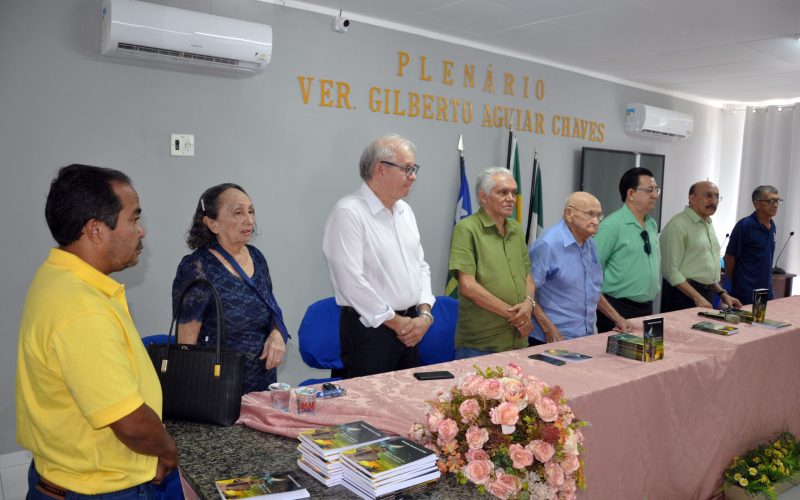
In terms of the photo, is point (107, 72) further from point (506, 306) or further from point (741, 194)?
point (741, 194)

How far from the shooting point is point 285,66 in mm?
3738

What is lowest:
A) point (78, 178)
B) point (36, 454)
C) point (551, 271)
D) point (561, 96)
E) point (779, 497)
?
point (779, 497)

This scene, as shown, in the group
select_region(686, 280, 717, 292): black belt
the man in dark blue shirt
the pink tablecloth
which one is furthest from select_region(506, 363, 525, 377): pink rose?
the man in dark blue shirt

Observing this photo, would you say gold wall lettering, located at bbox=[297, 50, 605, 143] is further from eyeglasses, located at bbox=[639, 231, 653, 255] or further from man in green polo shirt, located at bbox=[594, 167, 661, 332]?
eyeglasses, located at bbox=[639, 231, 653, 255]

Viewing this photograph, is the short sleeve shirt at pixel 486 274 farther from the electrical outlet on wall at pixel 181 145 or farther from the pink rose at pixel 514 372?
the electrical outlet on wall at pixel 181 145

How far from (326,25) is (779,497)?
3608 millimetres

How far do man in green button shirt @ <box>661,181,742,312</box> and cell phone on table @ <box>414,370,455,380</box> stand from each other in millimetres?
2566

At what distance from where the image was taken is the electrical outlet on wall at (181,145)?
11.1 ft

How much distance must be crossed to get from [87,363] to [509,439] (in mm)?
908

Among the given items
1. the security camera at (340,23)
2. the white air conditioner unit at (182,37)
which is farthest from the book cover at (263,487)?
the security camera at (340,23)

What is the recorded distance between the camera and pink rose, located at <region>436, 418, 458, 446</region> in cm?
136

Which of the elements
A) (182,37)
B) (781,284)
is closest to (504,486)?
(182,37)

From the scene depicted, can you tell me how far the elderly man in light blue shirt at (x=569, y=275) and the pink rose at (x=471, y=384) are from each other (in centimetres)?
152

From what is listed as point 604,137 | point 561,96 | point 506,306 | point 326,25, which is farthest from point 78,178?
point 604,137
